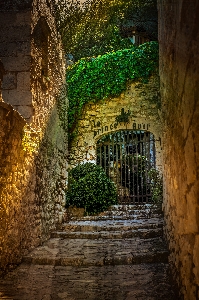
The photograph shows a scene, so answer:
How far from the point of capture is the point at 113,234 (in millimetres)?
5086

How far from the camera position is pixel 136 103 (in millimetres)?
9812

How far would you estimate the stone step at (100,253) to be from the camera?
365 cm

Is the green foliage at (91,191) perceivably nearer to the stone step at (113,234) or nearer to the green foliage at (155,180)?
the green foliage at (155,180)

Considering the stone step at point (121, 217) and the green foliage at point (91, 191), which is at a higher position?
the green foliage at point (91, 191)

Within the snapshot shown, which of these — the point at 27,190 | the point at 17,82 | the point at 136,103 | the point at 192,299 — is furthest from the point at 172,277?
the point at 136,103

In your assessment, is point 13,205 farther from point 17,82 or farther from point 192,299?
point 192,299

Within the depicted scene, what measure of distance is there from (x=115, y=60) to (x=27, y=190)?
743 centimetres

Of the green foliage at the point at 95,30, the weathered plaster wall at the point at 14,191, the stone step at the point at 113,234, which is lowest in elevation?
the stone step at the point at 113,234

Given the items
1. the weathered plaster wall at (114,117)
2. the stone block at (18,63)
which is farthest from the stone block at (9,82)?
the weathered plaster wall at (114,117)

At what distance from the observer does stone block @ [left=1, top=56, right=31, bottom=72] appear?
4.59m

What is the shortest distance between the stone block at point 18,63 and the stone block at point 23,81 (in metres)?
0.09

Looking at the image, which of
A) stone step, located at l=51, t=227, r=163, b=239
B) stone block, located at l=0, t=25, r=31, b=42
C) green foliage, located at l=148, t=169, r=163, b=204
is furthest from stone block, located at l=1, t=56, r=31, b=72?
green foliage, located at l=148, t=169, r=163, b=204

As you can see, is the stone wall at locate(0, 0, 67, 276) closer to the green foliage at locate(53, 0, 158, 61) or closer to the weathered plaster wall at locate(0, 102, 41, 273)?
the weathered plaster wall at locate(0, 102, 41, 273)

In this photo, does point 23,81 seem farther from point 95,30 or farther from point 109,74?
point 95,30
